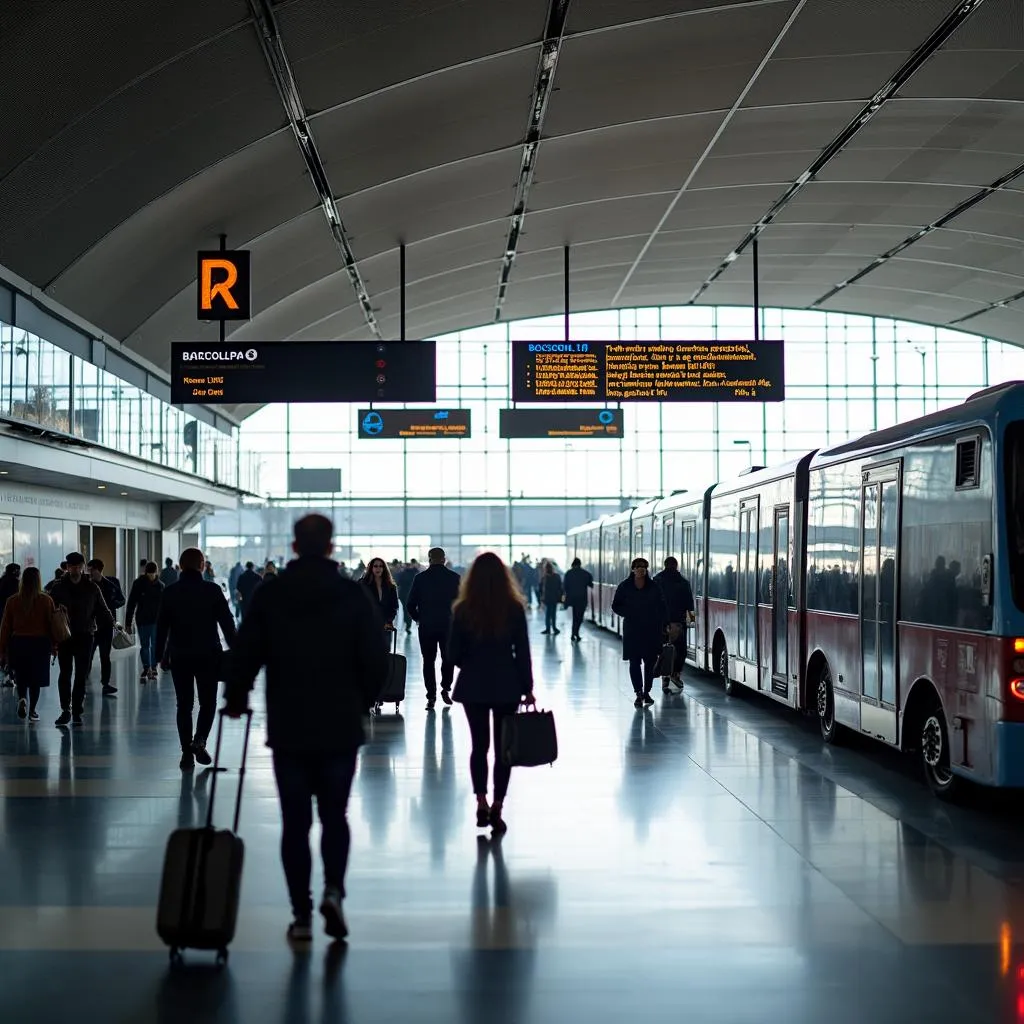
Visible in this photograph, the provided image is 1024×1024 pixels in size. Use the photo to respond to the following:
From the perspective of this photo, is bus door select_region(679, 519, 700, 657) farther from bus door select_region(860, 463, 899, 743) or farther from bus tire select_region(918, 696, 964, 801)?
bus tire select_region(918, 696, 964, 801)

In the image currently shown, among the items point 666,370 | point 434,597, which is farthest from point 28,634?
point 666,370

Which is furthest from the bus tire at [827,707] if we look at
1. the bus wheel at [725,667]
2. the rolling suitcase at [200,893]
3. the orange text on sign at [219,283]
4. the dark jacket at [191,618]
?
the orange text on sign at [219,283]

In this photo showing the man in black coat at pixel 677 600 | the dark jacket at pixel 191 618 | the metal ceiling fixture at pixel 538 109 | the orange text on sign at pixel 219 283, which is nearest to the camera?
the dark jacket at pixel 191 618

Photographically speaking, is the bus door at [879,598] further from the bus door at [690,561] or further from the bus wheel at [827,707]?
the bus door at [690,561]

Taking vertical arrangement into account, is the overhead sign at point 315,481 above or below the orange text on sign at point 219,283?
below

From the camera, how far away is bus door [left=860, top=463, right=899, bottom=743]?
1073 centimetres

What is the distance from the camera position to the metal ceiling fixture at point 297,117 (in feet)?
43.9

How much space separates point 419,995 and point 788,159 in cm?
1885

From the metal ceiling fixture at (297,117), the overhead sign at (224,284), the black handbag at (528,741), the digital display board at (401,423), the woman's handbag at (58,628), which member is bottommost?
the black handbag at (528,741)

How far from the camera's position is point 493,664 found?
27.6 feet

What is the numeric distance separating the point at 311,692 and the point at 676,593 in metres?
13.0

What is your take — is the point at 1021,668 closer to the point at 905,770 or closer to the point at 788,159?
the point at 905,770

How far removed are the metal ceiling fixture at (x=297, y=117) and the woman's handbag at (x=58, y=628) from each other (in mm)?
6040

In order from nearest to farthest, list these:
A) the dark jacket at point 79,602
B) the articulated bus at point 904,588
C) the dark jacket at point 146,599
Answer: the articulated bus at point 904,588 < the dark jacket at point 79,602 < the dark jacket at point 146,599
